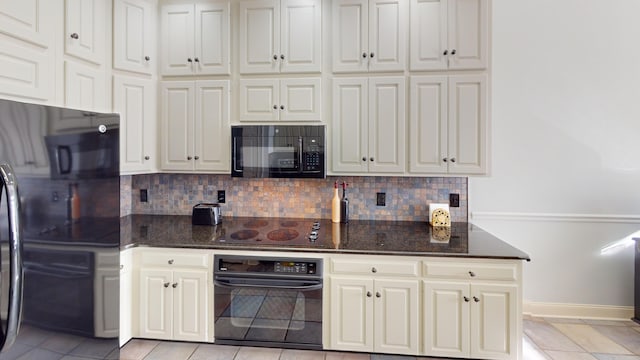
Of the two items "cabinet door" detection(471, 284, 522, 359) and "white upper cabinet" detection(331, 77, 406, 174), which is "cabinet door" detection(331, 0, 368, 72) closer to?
"white upper cabinet" detection(331, 77, 406, 174)

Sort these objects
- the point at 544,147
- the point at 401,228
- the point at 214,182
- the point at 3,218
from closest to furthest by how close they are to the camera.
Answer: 1. the point at 3,218
2. the point at 401,228
3. the point at 544,147
4. the point at 214,182

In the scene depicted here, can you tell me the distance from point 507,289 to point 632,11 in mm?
2528

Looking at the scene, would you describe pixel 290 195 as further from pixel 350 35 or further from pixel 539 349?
pixel 539 349

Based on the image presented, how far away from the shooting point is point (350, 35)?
2430 millimetres

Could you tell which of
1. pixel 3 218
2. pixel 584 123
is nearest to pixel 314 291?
pixel 3 218

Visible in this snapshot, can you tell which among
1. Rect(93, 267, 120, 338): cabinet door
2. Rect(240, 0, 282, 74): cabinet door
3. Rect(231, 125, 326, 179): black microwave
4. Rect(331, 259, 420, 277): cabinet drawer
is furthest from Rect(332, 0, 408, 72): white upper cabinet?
Rect(93, 267, 120, 338): cabinet door

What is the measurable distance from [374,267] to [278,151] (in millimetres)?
1058

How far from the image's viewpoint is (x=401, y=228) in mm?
2539

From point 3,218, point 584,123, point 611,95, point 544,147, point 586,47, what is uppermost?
point 586,47

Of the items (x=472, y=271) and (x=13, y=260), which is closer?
(x=13, y=260)

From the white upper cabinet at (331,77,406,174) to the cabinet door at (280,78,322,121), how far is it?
0.13 metres

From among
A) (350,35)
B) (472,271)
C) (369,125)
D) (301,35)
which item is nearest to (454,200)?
(472,271)

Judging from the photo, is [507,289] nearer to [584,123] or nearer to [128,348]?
[584,123]

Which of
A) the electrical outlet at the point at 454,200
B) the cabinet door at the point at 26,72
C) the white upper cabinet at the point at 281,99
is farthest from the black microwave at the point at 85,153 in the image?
the electrical outlet at the point at 454,200
